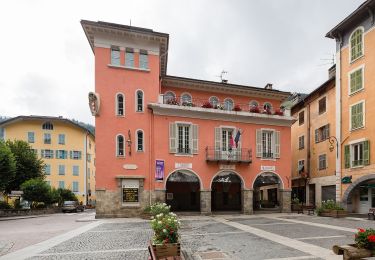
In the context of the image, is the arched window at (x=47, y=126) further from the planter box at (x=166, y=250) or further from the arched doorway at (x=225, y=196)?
the planter box at (x=166, y=250)

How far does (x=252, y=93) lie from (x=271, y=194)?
18.9m

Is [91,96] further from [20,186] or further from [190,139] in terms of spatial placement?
[20,186]

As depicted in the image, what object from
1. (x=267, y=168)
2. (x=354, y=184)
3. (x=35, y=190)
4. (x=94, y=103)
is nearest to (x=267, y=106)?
(x=267, y=168)

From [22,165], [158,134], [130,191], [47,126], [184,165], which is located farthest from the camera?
[47,126]

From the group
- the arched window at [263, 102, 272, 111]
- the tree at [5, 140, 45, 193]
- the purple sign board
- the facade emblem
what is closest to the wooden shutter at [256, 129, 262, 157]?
the arched window at [263, 102, 272, 111]

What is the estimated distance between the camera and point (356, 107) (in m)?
24.3

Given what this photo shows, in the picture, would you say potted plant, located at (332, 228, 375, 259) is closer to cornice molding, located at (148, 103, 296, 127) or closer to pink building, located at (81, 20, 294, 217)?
pink building, located at (81, 20, 294, 217)

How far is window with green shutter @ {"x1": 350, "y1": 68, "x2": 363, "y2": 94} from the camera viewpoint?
24.0m

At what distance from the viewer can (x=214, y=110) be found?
84.9 ft

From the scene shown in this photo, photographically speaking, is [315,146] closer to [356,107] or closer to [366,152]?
[356,107]

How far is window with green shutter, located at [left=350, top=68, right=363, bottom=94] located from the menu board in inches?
808

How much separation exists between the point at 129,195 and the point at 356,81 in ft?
70.4

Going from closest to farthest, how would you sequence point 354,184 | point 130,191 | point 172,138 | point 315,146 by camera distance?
1. point 354,184
2. point 130,191
3. point 172,138
4. point 315,146

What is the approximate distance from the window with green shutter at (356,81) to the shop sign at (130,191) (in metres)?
20.2
